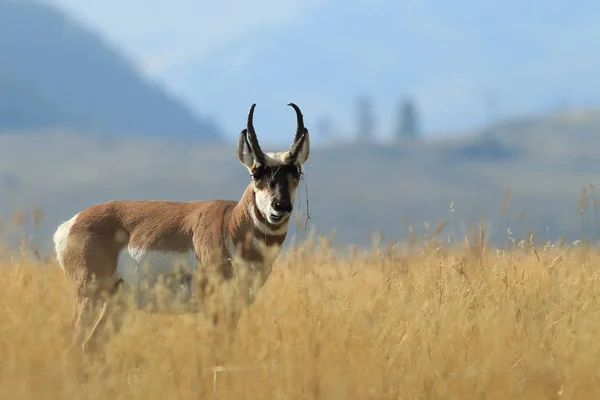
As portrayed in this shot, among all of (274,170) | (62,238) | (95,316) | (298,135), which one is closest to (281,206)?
(274,170)

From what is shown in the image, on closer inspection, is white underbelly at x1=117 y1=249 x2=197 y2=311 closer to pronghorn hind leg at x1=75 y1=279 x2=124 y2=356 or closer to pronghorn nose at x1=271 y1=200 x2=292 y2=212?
pronghorn hind leg at x1=75 y1=279 x2=124 y2=356

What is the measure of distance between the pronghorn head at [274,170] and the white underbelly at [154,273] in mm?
742

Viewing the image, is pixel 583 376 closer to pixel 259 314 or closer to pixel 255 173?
pixel 259 314

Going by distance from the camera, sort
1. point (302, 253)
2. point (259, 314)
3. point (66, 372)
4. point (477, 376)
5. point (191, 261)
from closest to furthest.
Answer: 1. point (66, 372)
2. point (477, 376)
3. point (259, 314)
4. point (191, 261)
5. point (302, 253)

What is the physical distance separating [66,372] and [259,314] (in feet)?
6.40

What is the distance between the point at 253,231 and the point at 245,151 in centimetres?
61

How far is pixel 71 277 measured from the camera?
26.1 feet

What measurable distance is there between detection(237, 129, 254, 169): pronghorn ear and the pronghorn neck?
19 cm

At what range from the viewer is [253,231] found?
7.57 metres

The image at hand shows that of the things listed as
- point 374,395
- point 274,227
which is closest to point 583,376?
point 374,395

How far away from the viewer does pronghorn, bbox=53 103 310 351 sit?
24.3 feet

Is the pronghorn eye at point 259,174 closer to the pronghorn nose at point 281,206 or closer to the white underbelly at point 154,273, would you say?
the pronghorn nose at point 281,206

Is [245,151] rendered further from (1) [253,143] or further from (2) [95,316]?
(2) [95,316]

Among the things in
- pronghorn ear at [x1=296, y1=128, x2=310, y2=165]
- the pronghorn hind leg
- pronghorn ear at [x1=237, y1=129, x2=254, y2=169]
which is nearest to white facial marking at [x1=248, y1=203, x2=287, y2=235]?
pronghorn ear at [x1=237, y1=129, x2=254, y2=169]
